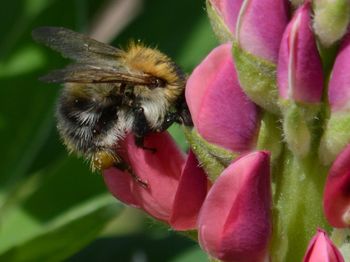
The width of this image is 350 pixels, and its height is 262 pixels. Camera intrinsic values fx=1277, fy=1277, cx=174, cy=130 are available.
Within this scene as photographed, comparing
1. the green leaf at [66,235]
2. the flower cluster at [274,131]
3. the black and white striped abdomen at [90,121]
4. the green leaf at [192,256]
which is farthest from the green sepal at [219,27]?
the green leaf at [192,256]

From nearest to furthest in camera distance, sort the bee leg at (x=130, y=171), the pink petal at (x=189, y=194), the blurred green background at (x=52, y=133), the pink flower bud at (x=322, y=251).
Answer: the pink flower bud at (x=322, y=251)
the pink petal at (x=189, y=194)
the bee leg at (x=130, y=171)
the blurred green background at (x=52, y=133)

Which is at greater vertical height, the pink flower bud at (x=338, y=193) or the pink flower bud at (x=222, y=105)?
the pink flower bud at (x=222, y=105)

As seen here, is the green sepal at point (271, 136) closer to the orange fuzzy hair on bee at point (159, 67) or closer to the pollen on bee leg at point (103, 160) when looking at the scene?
the orange fuzzy hair on bee at point (159, 67)

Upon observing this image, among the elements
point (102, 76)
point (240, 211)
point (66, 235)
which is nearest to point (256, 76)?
point (240, 211)

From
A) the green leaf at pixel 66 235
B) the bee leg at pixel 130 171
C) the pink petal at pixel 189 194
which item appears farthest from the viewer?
Answer: the green leaf at pixel 66 235

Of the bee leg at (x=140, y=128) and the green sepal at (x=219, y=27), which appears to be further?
the bee leg at (x=140, y=128)
